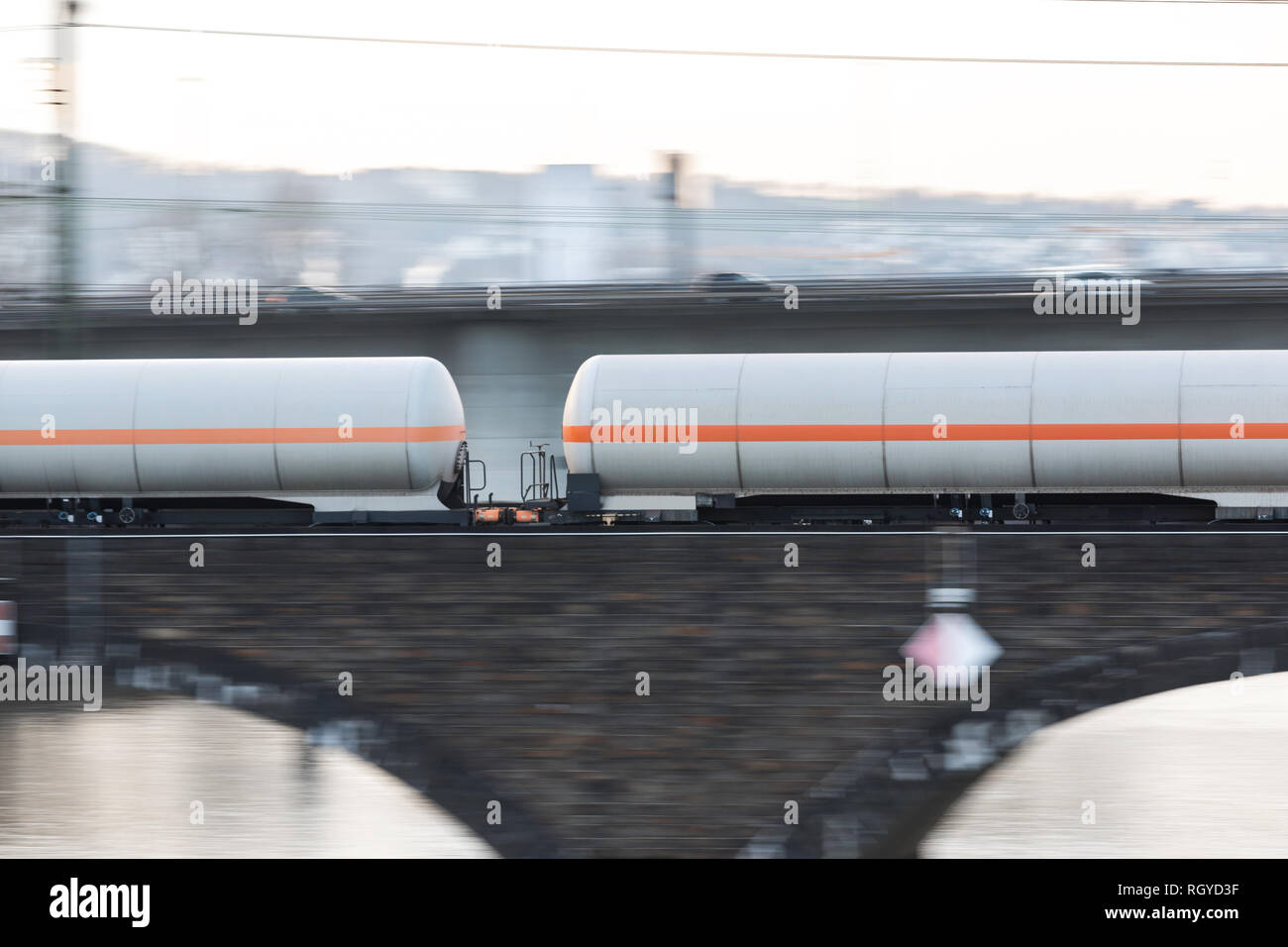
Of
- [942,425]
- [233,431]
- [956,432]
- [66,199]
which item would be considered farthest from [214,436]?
[956,432]

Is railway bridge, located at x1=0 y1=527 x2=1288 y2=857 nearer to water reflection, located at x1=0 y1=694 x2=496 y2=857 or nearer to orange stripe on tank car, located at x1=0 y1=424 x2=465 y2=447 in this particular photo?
water reflection, located at x1=0 y1=694 x2=496 y2=857

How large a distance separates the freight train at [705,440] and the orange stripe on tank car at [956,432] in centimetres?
4

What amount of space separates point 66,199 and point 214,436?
9.13 m

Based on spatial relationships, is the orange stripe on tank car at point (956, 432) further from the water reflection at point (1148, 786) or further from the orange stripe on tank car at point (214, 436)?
the water reflection at point (1148, 786)

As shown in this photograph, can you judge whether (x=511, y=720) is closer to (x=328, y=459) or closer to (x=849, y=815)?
(x=849, y=815)

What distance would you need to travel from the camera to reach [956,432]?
23.0m

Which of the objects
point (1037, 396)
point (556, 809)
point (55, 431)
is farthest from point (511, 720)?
point (55, 431)

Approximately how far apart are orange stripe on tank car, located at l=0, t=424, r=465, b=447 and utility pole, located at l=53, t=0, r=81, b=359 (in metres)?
8.69

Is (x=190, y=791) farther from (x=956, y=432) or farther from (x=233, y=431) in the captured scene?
(x=956, y=432)

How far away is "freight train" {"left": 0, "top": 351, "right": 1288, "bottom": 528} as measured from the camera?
22.7m

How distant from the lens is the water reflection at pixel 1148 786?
1267 cm

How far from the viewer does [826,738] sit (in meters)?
14.0

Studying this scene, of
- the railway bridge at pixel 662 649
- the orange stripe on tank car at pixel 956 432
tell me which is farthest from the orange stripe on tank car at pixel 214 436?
the railway bridge at pixel 662 649
